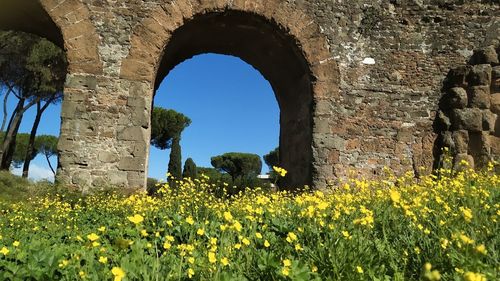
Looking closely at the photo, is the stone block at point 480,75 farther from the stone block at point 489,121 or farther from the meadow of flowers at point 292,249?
the meadow of flowers at point 292,249

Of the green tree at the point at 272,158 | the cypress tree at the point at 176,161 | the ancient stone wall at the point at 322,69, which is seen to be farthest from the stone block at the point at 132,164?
the green tree at the point at 272,158

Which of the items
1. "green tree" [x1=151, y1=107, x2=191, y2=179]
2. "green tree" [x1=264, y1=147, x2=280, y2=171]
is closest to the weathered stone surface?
"green tree" [x1=151, y1=107, x2=191, y2=179]

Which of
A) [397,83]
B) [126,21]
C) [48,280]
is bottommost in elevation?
[48,280]

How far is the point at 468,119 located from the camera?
24.7ft

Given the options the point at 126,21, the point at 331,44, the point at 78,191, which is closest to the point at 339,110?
the point at 331,44

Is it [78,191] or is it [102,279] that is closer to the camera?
[102,279]

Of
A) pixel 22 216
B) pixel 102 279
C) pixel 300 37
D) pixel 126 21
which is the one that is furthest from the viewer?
pixel 300 37

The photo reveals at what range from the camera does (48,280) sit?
92.5 inches

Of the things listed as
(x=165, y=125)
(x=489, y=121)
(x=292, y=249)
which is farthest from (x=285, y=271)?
(x=165, y=125)

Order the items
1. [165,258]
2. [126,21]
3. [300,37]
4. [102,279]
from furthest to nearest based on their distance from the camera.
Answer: [300,37], [126,21], [165,258], [102,279]

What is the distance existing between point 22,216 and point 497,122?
777cm

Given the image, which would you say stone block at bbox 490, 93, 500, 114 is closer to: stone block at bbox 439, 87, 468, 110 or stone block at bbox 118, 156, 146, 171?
stone block at bbox 439, 87, 468, 110

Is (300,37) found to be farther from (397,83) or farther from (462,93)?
(462,93)

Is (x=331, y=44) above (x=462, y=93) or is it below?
above
